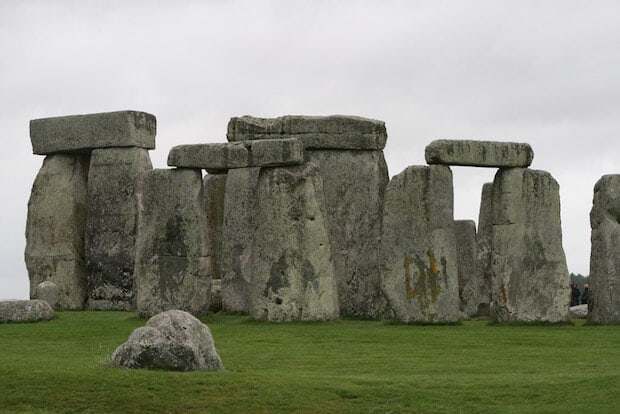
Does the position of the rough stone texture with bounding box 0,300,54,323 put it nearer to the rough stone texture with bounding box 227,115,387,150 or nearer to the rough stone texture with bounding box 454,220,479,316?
the rough stone texture with bounding box 227,115,387,150

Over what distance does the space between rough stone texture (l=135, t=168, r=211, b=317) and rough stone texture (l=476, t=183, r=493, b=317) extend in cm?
657

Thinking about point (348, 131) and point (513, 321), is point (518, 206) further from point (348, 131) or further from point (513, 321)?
point (348, 131)

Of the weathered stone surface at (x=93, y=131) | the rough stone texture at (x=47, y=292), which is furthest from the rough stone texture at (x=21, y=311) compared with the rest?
the weathered stone surface at (x=93, y=131)

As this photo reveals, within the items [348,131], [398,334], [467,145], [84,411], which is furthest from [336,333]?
[84,411]

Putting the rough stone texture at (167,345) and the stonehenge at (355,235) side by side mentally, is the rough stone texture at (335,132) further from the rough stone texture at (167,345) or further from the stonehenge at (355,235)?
the rough stone texture at (167,345)

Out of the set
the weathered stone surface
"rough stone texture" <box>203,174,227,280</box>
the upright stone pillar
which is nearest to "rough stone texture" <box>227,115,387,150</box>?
the upright stone pillar

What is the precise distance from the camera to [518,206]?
3033 cm

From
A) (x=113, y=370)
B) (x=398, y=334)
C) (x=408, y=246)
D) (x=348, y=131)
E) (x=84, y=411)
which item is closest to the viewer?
(x=84, y=411)

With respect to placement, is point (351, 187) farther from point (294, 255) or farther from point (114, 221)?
point (114, 221)

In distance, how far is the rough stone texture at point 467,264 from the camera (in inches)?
1361

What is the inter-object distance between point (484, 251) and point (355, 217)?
2.92m

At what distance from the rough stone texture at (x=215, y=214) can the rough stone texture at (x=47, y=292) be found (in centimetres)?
365

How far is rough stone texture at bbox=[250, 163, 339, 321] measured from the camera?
98.1 feet

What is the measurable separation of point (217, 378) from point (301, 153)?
11061mm
